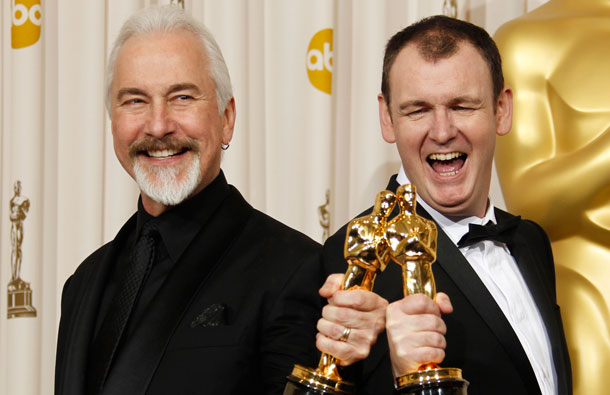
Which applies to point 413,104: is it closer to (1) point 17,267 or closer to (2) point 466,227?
(2) point 466,227

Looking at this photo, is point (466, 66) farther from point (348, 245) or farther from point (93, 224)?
point (93, 224)

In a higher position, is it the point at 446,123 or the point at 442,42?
the point at 442,42

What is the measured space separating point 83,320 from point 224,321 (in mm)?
227

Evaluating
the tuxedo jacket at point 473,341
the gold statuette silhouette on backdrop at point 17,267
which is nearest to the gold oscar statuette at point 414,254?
the tuxedo jacket at point 473,341

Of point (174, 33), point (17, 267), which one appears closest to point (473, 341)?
point (174, 33)

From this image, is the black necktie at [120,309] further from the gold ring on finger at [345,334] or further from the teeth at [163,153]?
the gold ring on finger at [345,334]

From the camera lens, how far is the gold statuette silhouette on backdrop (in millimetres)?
1897

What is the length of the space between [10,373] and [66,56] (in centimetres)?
66

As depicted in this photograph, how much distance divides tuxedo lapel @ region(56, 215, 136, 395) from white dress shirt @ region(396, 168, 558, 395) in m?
0.44

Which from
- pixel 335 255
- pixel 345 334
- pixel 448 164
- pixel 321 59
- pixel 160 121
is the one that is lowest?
pixel 345 334

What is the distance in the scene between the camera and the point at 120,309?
4.08 ft

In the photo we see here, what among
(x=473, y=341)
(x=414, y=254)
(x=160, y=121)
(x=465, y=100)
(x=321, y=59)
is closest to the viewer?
(x=414, y=254)

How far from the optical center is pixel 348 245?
0.87 metres

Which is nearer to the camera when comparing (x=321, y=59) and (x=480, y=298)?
(x=480, y=298)
